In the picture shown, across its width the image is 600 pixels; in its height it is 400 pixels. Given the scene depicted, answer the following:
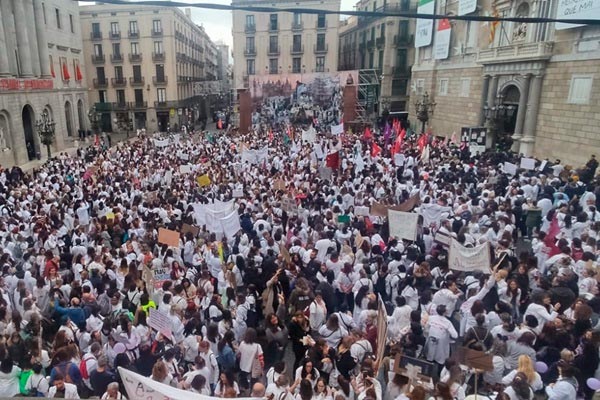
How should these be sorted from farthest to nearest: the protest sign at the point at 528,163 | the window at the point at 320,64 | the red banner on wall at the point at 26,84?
the window at the point at 320,64
the red banner on wall at the point at 26,84
the protest sign at the point at 528,163

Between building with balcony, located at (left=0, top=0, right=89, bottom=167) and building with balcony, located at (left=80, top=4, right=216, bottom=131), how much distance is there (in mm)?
7996

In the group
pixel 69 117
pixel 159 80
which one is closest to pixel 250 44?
pixel 159 80

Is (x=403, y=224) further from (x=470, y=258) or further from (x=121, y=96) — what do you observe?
(x=121, y=96)

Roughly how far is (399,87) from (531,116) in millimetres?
22015

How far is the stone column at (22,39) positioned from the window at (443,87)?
2760 cm

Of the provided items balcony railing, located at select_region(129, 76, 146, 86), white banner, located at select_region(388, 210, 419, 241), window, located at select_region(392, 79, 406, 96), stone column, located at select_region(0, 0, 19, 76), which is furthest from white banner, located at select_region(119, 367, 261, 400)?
balcony railing, located at select_region(129, 76, 146, 86)

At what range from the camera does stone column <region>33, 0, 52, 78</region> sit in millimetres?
31422

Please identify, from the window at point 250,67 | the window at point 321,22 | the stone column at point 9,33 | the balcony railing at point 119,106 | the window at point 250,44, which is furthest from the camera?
the balcony railing at point 119,106

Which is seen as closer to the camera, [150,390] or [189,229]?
[150,390]

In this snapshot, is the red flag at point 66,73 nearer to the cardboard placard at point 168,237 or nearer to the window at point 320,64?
the window at point 320,64

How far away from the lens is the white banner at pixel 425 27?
99.2ft

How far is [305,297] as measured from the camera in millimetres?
7227

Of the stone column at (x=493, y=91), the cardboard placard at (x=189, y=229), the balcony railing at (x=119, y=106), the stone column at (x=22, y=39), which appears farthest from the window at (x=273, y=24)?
the cardboard placard at (x=189, y=229)

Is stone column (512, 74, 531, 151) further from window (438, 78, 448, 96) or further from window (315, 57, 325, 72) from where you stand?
window (315, 57, 325, 72)
